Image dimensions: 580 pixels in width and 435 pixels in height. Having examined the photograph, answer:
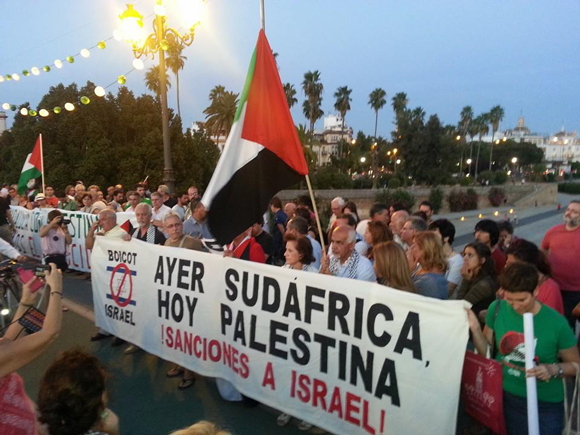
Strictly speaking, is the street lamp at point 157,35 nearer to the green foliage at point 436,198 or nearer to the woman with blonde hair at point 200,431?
the woman with blonde hair at point 200,431

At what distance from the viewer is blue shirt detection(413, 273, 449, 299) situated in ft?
11.3

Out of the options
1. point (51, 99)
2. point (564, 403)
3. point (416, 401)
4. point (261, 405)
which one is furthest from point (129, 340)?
point (51, 99)

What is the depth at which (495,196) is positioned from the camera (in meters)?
39.9

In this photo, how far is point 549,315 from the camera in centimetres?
249

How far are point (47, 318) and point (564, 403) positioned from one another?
285 cm

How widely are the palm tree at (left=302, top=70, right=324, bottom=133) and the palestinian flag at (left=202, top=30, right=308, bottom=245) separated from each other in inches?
2331

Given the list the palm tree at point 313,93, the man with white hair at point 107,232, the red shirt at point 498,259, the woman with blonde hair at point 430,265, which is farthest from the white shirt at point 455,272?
the palm tree at point 313,93

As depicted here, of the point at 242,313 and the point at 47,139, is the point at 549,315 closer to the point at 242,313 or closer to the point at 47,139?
the point at 242,313

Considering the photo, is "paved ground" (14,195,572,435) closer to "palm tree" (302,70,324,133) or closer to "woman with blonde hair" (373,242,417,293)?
"woman with blonde hair" (373,242,417,293)

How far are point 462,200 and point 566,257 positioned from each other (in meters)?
33.6

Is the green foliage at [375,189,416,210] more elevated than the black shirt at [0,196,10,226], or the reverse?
the black shirt at [0,196,10,226]

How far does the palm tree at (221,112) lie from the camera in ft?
157

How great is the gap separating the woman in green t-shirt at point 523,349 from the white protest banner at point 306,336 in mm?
269

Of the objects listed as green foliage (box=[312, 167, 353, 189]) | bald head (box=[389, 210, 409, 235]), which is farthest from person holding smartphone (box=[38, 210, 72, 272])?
green foliage (box=[312, 167, 353, 189])
